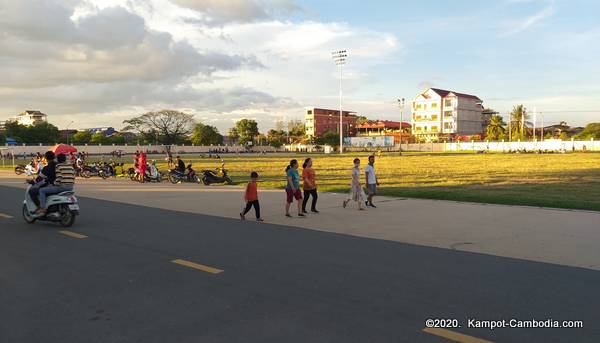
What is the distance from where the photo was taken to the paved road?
4715 mm

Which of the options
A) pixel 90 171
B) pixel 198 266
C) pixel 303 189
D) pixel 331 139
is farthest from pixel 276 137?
pixel 198 266

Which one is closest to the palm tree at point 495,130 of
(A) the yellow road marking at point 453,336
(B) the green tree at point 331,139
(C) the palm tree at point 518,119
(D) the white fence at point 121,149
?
(C) the palm tree at point 518,119

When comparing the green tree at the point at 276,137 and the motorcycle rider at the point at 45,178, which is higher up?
the green tree at the point at 276,137

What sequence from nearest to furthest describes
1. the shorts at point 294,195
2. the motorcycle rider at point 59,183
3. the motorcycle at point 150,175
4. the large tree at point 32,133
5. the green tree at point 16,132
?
the motorcycle rider at point 59,183 → the shorts at point 294,195 → the motorcycle at point 150,175 → the green tree at point 16,132 → the large tree at point 32,133

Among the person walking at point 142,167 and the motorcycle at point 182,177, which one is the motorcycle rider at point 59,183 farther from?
the person walking at point 142,167

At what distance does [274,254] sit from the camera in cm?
804

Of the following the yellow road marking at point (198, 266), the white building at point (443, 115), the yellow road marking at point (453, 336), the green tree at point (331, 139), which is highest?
the white building at point (443, 115)

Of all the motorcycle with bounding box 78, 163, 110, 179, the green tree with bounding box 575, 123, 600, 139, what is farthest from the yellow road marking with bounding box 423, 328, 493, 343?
the green tree with bounding box 575, 123, 600, 139

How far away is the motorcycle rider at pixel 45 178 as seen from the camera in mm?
10867

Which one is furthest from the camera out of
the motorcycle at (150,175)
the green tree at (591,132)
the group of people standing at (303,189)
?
the green tree at (591,132)

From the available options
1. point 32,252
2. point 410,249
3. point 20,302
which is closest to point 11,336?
point 20,302

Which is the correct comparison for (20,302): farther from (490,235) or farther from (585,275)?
(490,235)

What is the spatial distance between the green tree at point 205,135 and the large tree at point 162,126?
62.1ft

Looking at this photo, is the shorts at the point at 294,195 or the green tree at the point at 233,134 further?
the green tree at the point at 233,134
